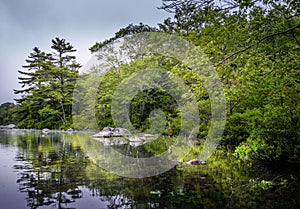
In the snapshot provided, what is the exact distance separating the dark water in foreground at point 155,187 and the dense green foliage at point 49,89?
21733 millimetres

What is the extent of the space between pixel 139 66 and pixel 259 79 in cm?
1348

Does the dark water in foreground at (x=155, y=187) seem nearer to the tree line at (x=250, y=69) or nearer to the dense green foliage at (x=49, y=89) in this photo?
the tree line at (x=250, y=69)

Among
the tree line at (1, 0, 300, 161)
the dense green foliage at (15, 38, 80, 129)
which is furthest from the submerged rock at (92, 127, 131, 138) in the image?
the dense green foliage at (15, 38, 80, 129)

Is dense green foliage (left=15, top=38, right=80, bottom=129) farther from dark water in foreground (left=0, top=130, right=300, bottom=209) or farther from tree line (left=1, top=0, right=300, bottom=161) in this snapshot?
dark water in foreground (left=0, top=130, right=300, bottom=209)

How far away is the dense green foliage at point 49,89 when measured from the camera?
91.1 ft

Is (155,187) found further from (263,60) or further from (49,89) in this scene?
(49,89)

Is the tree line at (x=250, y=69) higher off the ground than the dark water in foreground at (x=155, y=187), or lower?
higher

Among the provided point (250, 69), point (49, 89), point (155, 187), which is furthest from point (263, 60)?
point (49, 89)

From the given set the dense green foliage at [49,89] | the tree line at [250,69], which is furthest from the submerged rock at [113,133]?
the dense green foliage at [49,89]

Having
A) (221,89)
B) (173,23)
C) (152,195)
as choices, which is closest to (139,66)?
(173,23)

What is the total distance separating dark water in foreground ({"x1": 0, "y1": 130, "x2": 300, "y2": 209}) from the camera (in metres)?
3.62

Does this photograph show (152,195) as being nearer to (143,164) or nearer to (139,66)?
(143,164)

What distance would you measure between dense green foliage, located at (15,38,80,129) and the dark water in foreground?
2173cm

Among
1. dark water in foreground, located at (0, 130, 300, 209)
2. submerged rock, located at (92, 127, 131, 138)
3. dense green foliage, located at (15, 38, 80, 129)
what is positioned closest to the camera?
dark water in foreground, located at (0, 130, 300, 209)
